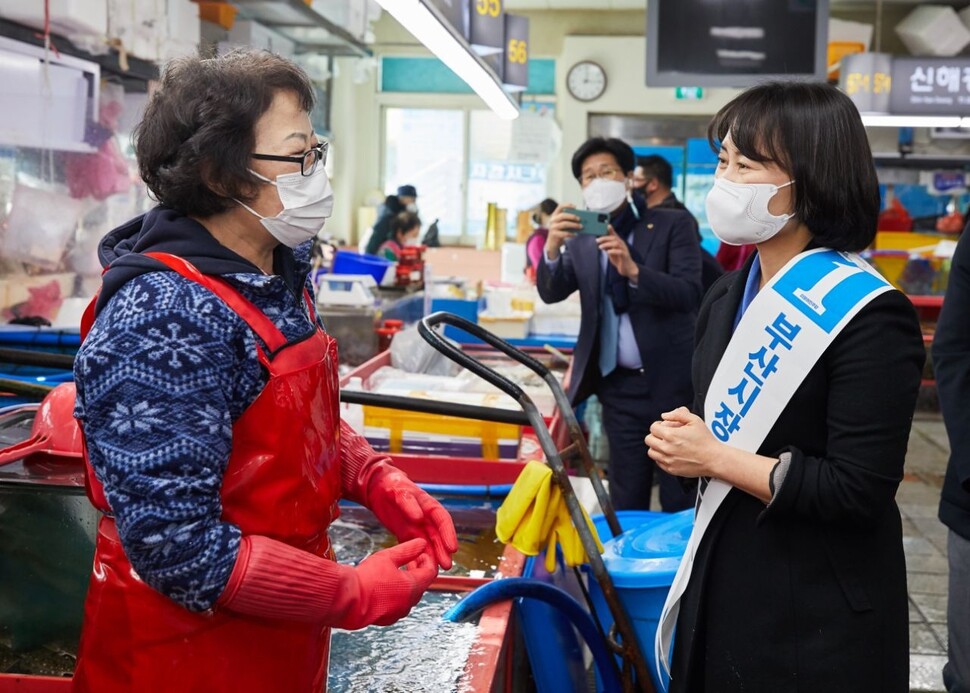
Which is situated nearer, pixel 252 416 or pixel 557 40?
pixel 252 416

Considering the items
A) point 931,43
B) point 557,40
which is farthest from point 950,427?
point 557,40

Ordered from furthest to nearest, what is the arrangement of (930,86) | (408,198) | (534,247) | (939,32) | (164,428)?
1. (939,32)
2. (408,198)
3. (534,247)
4. (930,86)
5. (164,428)

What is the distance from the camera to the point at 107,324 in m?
1.33

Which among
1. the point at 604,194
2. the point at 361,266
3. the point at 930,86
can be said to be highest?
the point at 930,86

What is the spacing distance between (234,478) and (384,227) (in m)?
8.01

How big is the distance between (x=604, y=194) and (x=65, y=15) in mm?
2744

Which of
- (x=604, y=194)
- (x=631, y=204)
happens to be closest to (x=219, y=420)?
(x=604, y=194)

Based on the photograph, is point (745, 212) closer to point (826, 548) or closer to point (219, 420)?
point (826, 548)

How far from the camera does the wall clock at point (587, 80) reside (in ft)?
41.7

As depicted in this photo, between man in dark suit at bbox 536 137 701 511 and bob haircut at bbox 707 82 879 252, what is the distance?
210 cm

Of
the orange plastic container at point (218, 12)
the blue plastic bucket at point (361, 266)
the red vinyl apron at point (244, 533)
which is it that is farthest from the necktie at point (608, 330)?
the orange plastic container at point (218, 12)

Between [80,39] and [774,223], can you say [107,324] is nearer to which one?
[774,223]

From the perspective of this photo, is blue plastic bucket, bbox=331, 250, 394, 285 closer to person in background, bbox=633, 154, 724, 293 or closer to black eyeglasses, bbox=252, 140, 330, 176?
person in background, bbox=633, 154, 724, 293

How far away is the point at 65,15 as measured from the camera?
4824mm
